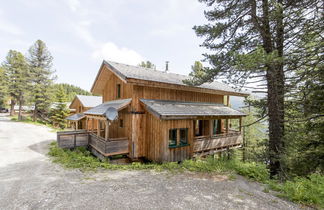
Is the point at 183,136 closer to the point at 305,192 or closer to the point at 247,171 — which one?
the point at 247,171

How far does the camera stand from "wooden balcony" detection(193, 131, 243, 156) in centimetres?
1060

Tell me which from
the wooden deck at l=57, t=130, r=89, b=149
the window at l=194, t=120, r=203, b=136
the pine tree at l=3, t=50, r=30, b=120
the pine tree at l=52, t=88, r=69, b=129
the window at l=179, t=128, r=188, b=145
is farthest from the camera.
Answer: the pine tree at l=3, t=50, r=30, b=120

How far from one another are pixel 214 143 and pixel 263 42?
7394 millimetres

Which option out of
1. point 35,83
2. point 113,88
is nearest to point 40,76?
point 35,83

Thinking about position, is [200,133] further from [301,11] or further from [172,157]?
[301,11]

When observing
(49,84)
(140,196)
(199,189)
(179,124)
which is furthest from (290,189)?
(49,84)

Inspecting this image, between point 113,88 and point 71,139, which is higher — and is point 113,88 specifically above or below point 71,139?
above

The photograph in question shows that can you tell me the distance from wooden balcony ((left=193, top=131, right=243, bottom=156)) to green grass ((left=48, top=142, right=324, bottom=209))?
7.36 feet

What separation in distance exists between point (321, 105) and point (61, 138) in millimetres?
15359

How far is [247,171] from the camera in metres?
6.73

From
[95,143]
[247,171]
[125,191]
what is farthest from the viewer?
[95,143]

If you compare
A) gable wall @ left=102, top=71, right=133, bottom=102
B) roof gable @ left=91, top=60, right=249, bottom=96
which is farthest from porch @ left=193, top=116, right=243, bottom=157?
gable wall @ left=102, top=71, right=133, bottom=102

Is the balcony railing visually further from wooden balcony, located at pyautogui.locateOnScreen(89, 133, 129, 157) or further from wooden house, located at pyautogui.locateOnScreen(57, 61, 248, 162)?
wooden balcony, located at pyautogui.locateOnScreen(89, 133, 129, 157)

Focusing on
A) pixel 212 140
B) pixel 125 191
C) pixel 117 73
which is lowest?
pixel 125 191
